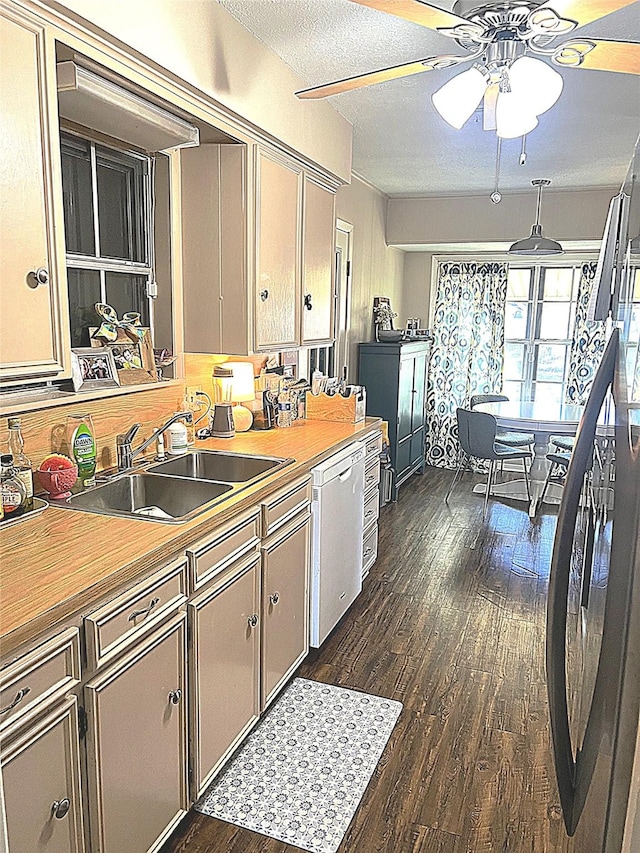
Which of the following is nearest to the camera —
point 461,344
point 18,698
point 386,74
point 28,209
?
point 18,698

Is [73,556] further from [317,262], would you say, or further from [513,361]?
[513,361]

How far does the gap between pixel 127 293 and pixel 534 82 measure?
61.3 inches

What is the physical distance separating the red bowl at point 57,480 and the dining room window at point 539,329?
17.6 ft

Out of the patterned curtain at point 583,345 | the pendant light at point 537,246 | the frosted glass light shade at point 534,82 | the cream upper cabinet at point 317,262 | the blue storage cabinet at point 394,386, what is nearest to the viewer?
the frosted glass light shade at point 534,82

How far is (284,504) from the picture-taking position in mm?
2461

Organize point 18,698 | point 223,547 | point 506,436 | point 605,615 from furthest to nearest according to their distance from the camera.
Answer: point 506,436 < point 223,547 < point 18,698 < point 605,615

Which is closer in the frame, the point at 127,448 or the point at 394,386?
the point at 127,448

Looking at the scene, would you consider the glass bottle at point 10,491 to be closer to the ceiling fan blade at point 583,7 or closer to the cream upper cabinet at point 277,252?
the cream upper cabinet at point 277,252

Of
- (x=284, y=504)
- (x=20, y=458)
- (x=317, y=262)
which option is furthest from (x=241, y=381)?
(x=20, y=458)

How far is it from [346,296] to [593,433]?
435 cm

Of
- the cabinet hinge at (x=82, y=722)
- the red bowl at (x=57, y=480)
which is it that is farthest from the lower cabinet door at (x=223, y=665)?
the red bowl at (x=57, y=480)

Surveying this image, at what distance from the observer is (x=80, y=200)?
2.13m

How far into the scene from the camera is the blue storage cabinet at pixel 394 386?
5352 mm

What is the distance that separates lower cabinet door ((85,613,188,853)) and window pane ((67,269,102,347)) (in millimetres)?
1038
